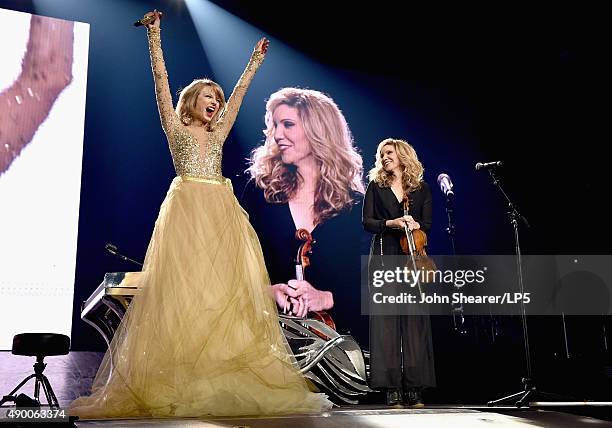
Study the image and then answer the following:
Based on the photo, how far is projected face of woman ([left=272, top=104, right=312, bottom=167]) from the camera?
6.13 m

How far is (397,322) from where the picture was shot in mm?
4340

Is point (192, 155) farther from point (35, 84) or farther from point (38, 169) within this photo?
point (35, 84)

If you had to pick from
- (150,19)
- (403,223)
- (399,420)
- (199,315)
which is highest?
(150,19)

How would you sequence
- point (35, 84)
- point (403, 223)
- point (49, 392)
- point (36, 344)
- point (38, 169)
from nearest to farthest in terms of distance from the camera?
point (49, 392) < point (36, 344) < point (403, 223) < point (38, 169) < point (35, 84)

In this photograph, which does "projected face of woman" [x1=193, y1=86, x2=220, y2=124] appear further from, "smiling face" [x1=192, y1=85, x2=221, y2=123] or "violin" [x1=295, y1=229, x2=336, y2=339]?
"violin" [x1=295, y1=229, x2=336, y2=339]

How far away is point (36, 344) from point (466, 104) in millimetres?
4732

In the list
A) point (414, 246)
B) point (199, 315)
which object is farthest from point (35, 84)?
point (414, 246)

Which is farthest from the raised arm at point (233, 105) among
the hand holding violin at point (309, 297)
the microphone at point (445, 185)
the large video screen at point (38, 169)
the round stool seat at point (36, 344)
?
the microphone at point (445, 185)

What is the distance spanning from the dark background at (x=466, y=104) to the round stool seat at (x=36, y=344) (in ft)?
6.12

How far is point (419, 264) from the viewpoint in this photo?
4.38 meters

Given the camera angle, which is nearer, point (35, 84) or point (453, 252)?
point (35, 84)

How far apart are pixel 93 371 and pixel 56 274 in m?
0.76

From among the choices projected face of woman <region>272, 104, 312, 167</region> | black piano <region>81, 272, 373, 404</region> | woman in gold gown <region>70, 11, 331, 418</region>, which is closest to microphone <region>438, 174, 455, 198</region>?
projected face of woman <region>272, 104, 312, 167</region>

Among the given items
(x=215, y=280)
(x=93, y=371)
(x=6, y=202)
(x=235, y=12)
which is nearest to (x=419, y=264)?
(x=215, y=280)
